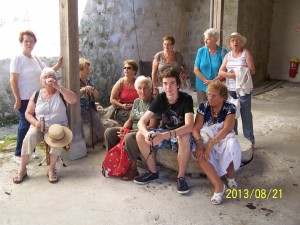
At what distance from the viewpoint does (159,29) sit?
29.1ft

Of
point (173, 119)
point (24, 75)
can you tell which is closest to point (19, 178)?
point (24, 75)

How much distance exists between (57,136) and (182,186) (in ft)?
4.48

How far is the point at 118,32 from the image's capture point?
7.65 meters

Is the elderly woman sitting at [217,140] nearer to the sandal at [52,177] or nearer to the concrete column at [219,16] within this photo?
the sandal at [52,177]

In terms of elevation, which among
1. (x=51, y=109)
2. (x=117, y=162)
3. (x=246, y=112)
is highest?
(x=51, y=109)

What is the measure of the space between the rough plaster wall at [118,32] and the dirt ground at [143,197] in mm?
3089

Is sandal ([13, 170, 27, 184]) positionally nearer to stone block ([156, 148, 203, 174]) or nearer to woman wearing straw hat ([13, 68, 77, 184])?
woman wearing straw hat ([13, 68, 77, 184])

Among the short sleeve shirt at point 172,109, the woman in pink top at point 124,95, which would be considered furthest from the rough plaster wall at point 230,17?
the short sleeve shirt at point 172,109

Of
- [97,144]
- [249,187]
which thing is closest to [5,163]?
[97,144]

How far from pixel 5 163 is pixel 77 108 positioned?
3.45ft

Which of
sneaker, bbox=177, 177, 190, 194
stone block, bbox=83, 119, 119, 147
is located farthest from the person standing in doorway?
sneaker, bbox=177, 177, 190, 194

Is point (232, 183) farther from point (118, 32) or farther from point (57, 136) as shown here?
point (118, 32)

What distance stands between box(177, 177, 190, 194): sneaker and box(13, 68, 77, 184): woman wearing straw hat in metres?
1.22

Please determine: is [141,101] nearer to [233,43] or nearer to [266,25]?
[233,43]
